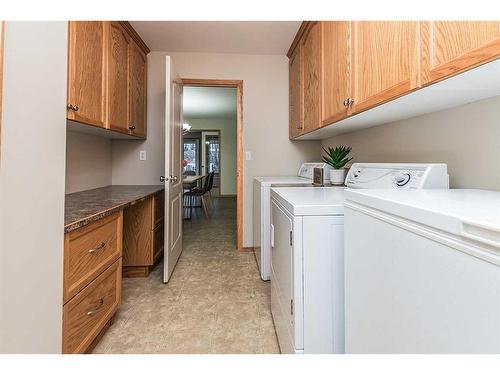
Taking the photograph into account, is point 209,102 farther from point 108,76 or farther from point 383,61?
point 383,61

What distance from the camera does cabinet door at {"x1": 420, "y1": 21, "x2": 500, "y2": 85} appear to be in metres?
0.69

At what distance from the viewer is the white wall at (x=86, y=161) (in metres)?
2.11

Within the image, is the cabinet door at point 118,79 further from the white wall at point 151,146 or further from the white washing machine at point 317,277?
the white washing machine at point 317,277

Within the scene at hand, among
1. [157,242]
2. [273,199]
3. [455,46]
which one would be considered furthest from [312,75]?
[157,242]

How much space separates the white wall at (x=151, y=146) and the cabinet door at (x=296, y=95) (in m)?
1.46

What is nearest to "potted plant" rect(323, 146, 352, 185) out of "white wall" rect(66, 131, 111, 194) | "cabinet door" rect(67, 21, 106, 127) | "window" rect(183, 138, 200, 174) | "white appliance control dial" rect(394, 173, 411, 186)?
"white appliance control dial" rect(394, 173, 411, 186)

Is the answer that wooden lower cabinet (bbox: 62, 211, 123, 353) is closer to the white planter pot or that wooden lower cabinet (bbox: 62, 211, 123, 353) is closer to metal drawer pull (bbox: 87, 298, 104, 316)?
metal drawer pull (bbox: 87, 298, 104, 316)

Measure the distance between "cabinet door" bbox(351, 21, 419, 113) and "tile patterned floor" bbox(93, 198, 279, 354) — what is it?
1405 mm

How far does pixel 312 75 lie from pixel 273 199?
1170 millimetres

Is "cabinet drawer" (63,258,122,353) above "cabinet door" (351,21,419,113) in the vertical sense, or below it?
below

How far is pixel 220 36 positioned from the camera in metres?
2.63

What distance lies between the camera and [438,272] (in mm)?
532
